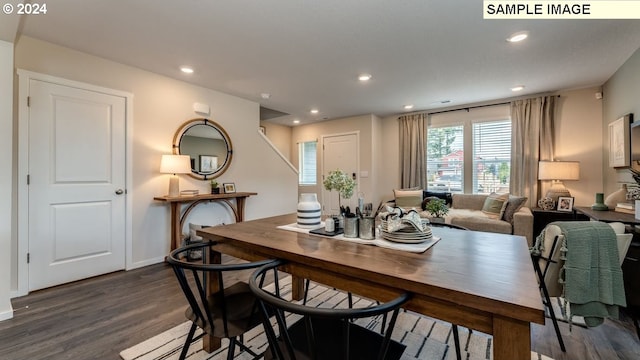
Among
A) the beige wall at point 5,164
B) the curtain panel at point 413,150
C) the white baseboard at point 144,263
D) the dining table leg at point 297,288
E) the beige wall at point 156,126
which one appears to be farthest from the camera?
the curtain panel at point 413,150

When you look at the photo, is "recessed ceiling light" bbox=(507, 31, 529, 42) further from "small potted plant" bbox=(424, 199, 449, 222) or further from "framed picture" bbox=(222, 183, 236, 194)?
"framed picture" bbox=(222, 183, 236, 194)

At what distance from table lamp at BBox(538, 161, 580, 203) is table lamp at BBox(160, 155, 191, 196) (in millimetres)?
4916

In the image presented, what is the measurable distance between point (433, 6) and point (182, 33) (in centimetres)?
212

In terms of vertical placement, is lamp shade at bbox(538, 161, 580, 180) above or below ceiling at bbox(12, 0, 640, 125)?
below

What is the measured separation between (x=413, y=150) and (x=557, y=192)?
231cm

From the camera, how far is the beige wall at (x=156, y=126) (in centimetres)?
275

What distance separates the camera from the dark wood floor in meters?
1.69

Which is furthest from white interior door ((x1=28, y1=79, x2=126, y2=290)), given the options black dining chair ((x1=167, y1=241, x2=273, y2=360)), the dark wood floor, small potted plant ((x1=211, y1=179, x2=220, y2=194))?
black dining chair ((x1=167, y1=241, x2=273, y2=360))

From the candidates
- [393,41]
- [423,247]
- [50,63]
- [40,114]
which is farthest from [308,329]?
[50,63]

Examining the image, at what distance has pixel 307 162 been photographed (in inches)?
274

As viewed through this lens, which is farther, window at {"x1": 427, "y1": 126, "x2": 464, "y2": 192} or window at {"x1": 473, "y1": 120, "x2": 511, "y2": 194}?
window at {"x1": 427, "y1": 126, "x2": 464, "y2": 192}

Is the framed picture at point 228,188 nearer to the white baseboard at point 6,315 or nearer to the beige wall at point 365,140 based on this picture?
the white baseboard at point 6,315

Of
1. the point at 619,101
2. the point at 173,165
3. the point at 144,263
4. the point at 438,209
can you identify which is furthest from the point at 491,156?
the point at 144,263

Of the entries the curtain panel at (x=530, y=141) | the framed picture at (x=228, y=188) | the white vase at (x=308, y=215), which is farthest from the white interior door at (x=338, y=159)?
the white vase at (x=308, y=215)
